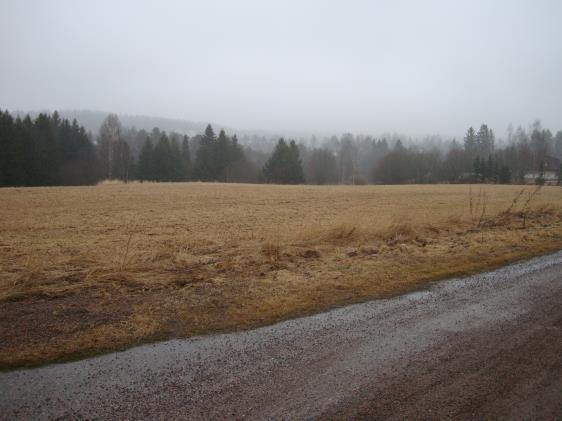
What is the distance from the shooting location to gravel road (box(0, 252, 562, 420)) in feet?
11.6

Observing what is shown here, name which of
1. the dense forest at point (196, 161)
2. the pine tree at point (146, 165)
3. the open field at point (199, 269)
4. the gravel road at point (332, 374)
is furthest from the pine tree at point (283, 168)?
the gravel road at point (332, 374)

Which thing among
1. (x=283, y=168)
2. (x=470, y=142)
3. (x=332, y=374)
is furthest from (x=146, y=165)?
(x=470, y=142)

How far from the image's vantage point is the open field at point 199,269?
5508 millimetres

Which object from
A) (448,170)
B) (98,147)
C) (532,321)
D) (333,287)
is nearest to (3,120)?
(98,147)

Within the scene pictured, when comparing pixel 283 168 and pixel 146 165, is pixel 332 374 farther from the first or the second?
pixel 146 165

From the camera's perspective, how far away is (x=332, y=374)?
4.14 meters

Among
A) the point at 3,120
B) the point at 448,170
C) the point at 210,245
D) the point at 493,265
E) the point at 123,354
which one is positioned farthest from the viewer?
the point at 448,170

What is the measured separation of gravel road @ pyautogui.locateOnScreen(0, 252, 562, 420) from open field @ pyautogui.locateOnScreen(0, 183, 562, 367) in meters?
0.62

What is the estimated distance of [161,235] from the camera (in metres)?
13.8

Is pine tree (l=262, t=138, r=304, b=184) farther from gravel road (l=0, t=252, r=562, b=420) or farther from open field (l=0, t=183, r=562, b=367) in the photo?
gravel road (l=0, t=252, r=562, b=420)

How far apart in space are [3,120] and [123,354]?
62.2 meters

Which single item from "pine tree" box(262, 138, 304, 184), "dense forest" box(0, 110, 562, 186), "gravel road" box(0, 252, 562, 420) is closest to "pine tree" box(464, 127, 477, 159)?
"dense forest" box(0, 110, 562, 186)

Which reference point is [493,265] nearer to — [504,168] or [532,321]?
[532,321]

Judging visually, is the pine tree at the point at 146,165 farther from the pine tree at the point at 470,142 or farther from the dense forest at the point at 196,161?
the pine tree at the point at 470,142
